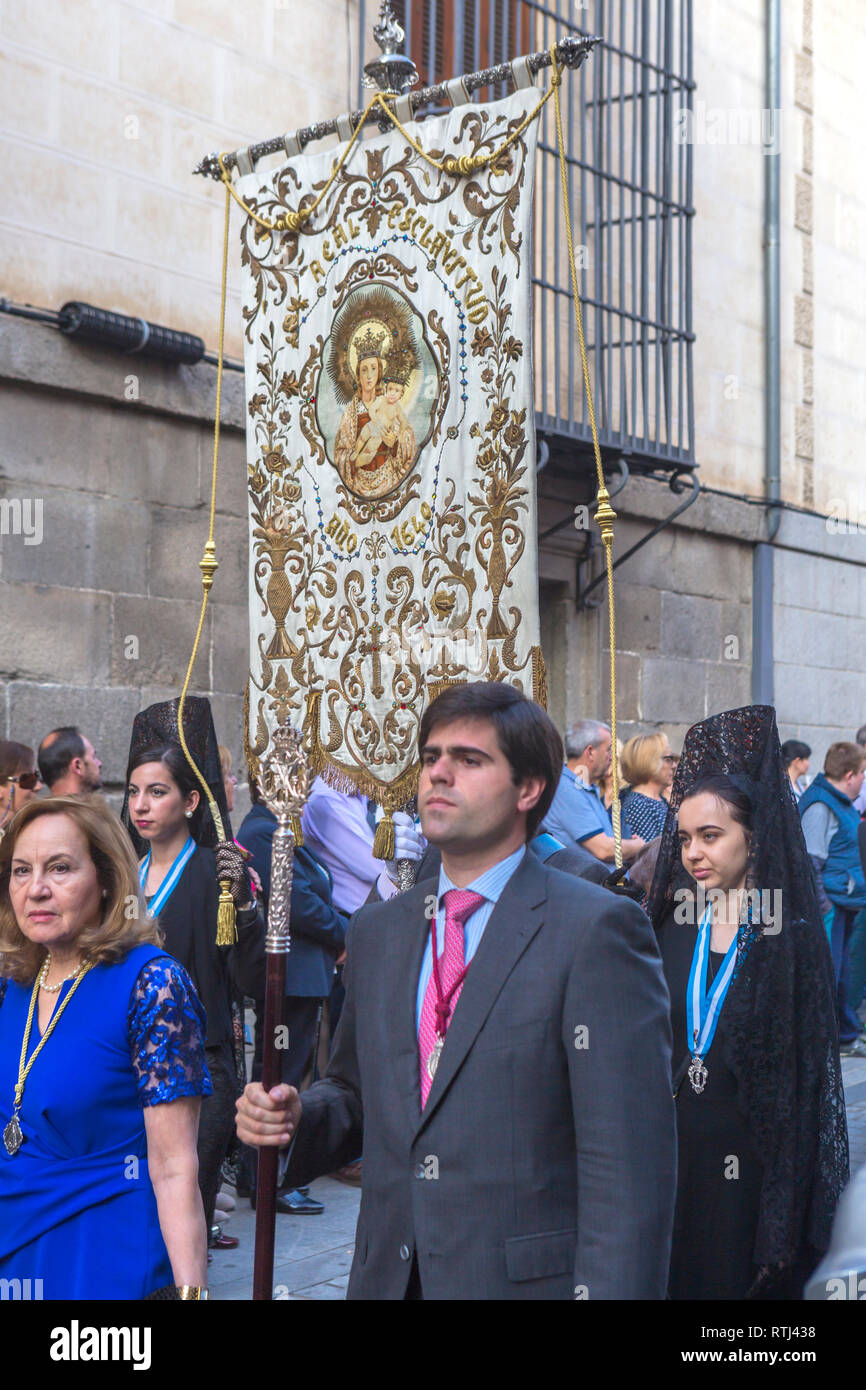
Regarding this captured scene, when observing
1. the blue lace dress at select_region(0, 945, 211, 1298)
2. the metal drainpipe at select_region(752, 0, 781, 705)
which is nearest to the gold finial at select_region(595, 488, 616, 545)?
the blue lace dress at select_region(0, 945, 211, 1298)

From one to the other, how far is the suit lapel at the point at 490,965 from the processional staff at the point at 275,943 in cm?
27

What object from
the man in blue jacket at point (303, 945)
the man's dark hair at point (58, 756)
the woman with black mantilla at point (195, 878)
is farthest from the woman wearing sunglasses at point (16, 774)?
the woman with black mantilla at point (195, 878)

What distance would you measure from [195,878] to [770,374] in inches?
366

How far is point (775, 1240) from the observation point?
142 inches

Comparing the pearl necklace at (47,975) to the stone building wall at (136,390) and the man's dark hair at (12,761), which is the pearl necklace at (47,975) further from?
the stone building wall at (136,390)

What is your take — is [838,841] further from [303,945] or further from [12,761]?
[12,761]

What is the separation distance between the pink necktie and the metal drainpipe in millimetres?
10431

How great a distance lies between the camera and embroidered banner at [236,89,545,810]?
4688mm

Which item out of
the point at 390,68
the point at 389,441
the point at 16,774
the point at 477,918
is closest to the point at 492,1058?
the point at 477,918

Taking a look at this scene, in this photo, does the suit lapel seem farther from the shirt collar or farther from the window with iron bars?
the window with iron bars

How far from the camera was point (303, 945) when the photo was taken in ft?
20.6

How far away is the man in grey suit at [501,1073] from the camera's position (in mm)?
2449
